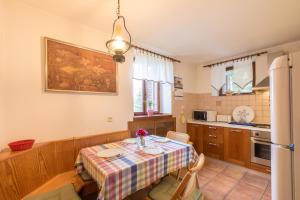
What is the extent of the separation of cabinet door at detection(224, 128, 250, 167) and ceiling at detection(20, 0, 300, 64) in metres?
1.58

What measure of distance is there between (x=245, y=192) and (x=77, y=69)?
2779mm

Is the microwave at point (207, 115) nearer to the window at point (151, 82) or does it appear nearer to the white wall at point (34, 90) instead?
the window at point (151, 82)

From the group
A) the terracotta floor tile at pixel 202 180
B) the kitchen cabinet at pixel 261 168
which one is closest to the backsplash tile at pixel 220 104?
the kitchen cabinet at pixel 261 168

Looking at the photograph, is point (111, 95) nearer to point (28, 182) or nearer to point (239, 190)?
point (28, 182)

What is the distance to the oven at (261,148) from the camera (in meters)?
2.36

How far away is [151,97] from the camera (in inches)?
123

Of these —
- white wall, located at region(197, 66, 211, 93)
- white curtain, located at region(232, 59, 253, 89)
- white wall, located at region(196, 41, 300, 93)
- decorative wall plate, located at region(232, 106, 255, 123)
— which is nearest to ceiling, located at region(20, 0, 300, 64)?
white wall, located at region(196, 41, 300, 93)

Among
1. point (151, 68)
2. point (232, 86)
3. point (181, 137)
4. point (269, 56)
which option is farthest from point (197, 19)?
point (232, 86)

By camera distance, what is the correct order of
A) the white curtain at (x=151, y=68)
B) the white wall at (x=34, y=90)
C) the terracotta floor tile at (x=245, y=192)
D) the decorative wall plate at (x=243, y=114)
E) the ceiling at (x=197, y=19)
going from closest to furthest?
the white wall at (x=34, y=90) < the ceiling at (x=197, y=19) < the terracotta floor tile at (x=245, y=192) < the white curtain at (x=151, y=68) < the decorative wall plate at (x=243, y=114)

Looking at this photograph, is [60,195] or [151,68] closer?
[60,195]

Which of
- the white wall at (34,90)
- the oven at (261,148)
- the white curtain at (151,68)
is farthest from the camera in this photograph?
the white curtain at (151,68)

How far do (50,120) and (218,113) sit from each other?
10.7 ft

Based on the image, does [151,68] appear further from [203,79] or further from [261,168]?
[261,168]

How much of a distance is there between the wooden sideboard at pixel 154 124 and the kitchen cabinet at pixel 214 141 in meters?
0.72
